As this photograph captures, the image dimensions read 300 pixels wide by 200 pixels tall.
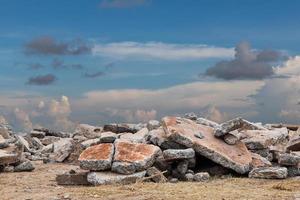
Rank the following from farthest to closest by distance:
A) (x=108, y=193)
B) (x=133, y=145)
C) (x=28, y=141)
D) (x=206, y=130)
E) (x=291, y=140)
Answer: (x=28, y=141) → (x=291, y=140) → (x=206, y=130) → (x=133, y=145) → (x=108, y=193)

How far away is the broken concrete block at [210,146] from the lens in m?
17.4

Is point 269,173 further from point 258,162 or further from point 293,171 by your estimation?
point 258,162

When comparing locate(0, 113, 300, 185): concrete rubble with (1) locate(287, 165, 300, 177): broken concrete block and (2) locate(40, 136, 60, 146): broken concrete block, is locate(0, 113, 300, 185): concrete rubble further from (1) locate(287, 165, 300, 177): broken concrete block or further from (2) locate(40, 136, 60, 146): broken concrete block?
(2) locate(40, 136, 60, 146): broken concrete block

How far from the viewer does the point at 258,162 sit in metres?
18.3

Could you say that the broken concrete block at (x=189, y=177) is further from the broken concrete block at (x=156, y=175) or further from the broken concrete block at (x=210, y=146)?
the broken concrete block at (x=210, y=146)

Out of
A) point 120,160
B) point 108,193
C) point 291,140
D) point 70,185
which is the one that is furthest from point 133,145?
point 291,140

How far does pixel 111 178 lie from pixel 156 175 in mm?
1280

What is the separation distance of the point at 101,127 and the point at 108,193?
634 inches

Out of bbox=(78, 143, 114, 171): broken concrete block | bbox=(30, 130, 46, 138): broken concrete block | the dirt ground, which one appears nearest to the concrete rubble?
bbox=(78, 143, 114, 171): broken concrete block

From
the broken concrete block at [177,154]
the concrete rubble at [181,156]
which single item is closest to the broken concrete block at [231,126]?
the concrete rubble at [181,156]

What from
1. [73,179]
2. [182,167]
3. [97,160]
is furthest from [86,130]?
[97,160]

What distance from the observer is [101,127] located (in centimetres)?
3019

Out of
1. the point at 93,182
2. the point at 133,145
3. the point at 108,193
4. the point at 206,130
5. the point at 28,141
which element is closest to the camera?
the point at 108,193

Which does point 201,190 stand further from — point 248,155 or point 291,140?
point 291,140
